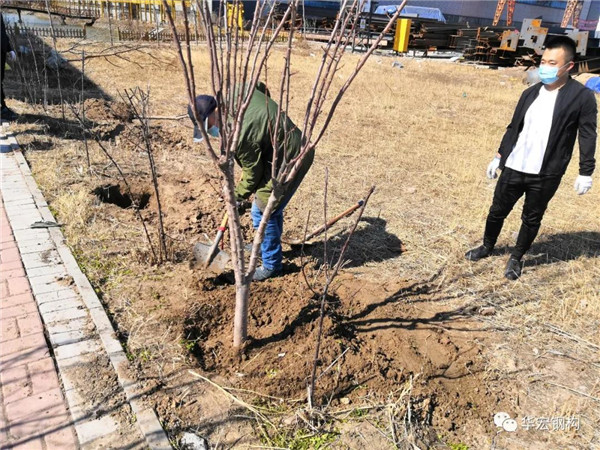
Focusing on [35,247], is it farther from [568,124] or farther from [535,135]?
[568,124]

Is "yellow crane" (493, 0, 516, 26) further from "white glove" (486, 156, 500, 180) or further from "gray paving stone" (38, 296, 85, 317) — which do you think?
"gray paving stone" (38, 296, 85, 317)

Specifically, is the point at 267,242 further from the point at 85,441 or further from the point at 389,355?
the point at 85,441

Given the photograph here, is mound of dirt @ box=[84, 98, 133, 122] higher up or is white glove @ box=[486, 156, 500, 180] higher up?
white glove @ box=[486, 156, 500, 180]

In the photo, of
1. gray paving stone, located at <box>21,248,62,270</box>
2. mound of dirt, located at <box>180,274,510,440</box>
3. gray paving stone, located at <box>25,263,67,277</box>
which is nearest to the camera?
mound of dirt, located at <box>180,274,510,440</box>

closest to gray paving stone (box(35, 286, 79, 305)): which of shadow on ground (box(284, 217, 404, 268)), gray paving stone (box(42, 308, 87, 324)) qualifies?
gray paving stone (box(42, 308, 87, 324))

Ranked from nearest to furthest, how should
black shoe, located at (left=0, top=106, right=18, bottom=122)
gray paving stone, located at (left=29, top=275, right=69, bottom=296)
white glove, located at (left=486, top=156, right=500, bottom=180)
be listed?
1. gray paving stone, located at (left=29, top=275, right=69, bottom=296)
2. white glove, located at (left=486, top=156, right=500, bottom=180)
3. black shoe, located at (left=0, top=106, right=18, bottom=122)

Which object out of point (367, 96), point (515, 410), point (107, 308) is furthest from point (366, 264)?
point (367, 96)

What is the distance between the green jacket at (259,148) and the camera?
3.07 m

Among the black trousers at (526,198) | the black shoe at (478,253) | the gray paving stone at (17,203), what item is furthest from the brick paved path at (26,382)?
the black trousers at (526,198)

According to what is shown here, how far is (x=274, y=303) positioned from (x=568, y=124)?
8.72 ft

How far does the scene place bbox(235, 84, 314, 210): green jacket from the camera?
10.1 ft

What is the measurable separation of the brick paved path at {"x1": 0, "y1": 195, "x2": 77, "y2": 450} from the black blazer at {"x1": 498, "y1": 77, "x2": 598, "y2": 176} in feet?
12.2

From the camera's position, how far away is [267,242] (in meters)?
3.47

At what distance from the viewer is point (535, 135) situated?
3.67 metres
